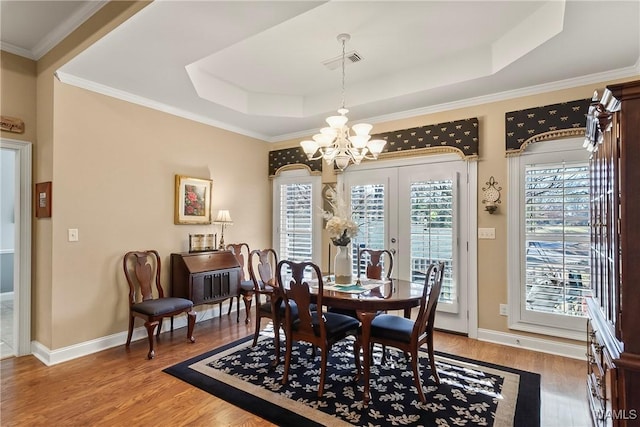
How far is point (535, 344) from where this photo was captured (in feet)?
10.9

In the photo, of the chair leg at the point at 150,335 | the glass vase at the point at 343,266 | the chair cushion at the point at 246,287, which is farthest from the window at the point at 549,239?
the chair leg at the point at 150,335

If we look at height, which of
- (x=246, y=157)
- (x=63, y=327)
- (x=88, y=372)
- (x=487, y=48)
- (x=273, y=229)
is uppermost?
(x=487, y=48)

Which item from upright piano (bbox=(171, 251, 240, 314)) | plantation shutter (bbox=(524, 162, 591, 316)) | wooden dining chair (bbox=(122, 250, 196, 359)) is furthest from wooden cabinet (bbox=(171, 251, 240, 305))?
plantation shutter (bbox=(524, 162, 591, 316))

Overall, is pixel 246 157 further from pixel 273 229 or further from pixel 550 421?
pixel 550 421

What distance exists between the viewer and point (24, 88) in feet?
10.5

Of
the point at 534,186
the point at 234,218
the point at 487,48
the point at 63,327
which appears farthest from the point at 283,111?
the point at 63,327

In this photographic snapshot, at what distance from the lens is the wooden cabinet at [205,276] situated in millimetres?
3777

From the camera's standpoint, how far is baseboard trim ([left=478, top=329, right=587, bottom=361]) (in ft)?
10.3

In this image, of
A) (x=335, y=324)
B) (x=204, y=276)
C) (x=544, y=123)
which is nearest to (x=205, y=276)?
(x=204, y=276)

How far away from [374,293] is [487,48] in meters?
2.52

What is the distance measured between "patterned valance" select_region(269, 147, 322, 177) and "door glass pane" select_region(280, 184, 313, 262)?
28 cm

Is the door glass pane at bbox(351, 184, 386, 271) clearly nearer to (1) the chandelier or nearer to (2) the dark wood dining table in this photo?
(1) the chandelier

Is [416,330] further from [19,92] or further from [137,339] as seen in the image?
[19,92]

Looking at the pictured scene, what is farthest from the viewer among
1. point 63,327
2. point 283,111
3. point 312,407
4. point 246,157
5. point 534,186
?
point 246,157
